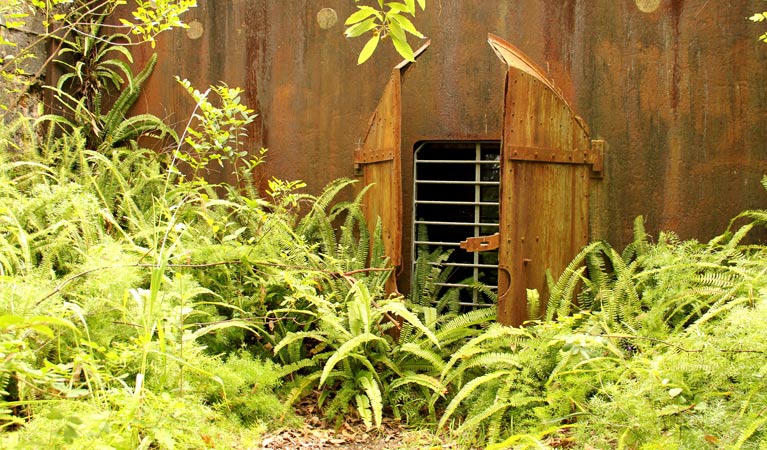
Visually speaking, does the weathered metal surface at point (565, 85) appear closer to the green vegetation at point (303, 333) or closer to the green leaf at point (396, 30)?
the green vegetation at point (303, 333)

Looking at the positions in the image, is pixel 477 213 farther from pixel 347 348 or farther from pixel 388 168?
pixel 347 348

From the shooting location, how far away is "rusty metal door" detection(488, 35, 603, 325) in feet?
14.9

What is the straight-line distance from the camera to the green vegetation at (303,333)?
2.84 metres

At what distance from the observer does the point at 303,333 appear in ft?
14.2

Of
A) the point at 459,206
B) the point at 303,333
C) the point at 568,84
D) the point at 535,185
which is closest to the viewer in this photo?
the point at 303,333

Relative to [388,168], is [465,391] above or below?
below

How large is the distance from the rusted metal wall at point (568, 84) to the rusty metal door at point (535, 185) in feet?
1.57

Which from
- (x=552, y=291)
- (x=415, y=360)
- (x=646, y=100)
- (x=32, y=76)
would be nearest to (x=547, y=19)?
(x=646, y=100)

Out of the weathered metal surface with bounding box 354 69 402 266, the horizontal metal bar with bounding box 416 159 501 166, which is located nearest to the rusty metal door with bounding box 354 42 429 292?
the weathered metal surface with bounding box 354 69 402 266

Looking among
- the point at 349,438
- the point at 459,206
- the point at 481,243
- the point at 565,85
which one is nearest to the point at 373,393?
the point at 349,438

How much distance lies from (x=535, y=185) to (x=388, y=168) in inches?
46.0

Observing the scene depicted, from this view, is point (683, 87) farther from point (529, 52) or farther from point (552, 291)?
point (552, 291)

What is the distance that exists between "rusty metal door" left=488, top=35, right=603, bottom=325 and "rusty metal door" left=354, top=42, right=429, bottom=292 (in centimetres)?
83

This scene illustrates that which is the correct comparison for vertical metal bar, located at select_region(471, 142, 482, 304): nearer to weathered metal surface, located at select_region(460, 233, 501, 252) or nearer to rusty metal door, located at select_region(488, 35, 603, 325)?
rusty metal door, located at select_region(488, 35, 603, 325)
